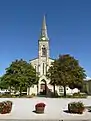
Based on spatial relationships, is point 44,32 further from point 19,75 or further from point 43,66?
point 19,75

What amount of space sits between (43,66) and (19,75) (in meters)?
13.5

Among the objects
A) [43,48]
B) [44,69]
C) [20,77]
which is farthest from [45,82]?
[20,77]

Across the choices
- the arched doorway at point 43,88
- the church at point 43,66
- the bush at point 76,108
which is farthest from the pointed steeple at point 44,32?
the bush at point 76,108

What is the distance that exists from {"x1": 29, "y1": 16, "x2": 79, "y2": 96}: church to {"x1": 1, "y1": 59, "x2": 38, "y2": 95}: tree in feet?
27.4

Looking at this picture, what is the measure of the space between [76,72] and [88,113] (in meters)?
29.5

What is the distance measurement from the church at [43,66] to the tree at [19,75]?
8357 mm

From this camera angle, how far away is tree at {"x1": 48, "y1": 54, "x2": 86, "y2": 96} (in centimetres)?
5025

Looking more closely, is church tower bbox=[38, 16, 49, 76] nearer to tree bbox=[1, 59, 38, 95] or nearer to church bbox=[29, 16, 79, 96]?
church bbox=[29, 16, 79, 96]

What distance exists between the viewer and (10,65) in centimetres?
5488

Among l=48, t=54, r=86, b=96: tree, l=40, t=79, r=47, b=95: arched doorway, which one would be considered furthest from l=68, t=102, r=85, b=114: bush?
l=40, t=79, r=47, b=95: arched doorway

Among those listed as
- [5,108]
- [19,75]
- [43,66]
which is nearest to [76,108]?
[5,108]

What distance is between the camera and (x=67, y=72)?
5097 cm

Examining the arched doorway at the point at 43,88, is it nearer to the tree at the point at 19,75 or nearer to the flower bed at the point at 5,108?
the tree at the point at 19,75

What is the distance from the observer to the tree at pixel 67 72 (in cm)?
5025
